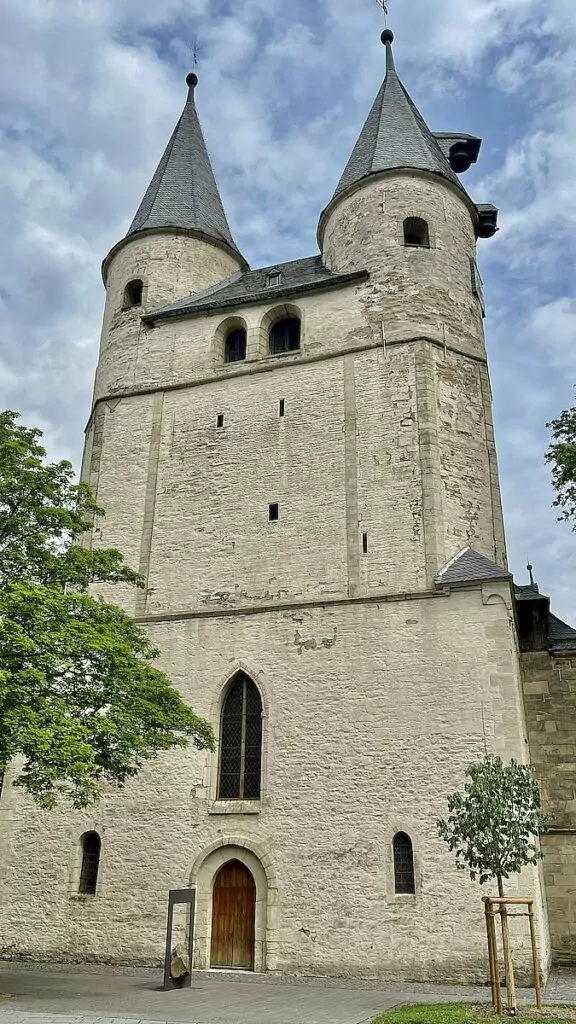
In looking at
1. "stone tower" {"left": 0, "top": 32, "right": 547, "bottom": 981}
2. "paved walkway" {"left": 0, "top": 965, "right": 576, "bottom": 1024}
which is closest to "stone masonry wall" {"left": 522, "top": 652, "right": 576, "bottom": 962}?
"stone tower" {"left": 0, "top": 32, "right": 547, "bottom": 981}

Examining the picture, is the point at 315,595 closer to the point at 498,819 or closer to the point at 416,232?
the point at 498,819

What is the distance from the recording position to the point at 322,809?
565 inches

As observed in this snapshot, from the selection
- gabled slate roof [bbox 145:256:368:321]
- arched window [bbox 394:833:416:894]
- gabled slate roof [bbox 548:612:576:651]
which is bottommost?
arched window [bbox 394:833:416:894]

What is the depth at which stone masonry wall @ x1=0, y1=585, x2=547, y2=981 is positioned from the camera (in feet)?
44.1

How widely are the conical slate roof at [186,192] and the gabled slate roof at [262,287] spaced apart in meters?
1.98

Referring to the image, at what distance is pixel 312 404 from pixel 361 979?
10847 mm

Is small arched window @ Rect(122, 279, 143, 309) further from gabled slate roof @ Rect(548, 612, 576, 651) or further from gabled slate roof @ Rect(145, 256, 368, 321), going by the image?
gabled slate roof @ Rect(548, 612, 576, 651)

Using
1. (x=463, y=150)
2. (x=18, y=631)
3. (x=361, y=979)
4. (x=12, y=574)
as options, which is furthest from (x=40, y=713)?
(x=463, y=150)

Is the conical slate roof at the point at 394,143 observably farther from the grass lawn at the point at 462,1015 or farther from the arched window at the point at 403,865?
the grass lawn at the point at 462,1015

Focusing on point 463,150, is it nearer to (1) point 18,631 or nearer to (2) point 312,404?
(2) point 312,404

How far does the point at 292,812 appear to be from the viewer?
47.6 ft

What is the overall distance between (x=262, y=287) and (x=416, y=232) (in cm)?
408

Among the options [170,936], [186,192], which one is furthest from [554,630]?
[186,192]

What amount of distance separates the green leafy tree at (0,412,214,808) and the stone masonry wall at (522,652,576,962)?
7.25 metres
